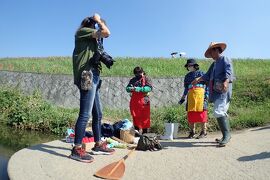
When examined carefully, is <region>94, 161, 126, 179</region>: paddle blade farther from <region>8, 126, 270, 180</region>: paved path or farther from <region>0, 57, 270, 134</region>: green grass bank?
<region>0, 57, 270, 134</region>: green grass bank

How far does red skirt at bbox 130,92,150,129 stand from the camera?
8.97 meters

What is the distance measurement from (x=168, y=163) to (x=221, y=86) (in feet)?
5.74

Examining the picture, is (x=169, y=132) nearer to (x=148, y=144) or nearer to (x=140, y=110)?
(x=140, y=110)

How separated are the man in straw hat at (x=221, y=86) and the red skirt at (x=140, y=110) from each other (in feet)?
7.01

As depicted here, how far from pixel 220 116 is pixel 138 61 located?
17446 mm

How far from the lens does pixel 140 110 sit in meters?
9.00

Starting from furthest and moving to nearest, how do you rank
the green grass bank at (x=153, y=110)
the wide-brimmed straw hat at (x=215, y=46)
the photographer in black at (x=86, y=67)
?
the green grass bank at (x=153, y=110), the wide-brimmed straw hat at (x=215, y=46), the photographer in black at (x=86, y=67)

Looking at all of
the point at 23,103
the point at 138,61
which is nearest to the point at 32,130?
the point at 23,103

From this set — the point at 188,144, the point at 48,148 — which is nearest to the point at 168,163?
the point at 188,144

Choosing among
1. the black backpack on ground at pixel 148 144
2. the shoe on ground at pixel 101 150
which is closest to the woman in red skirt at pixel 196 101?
the black backpack on ground at pixel 148 144

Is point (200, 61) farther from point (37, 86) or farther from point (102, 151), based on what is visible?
point (102, 151)

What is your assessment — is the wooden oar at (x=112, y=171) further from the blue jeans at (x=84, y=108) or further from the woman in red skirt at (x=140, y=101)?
the woman in red skirt at (x=140, y=101)

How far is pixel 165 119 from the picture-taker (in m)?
11.8

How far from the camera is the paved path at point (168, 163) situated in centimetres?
526
